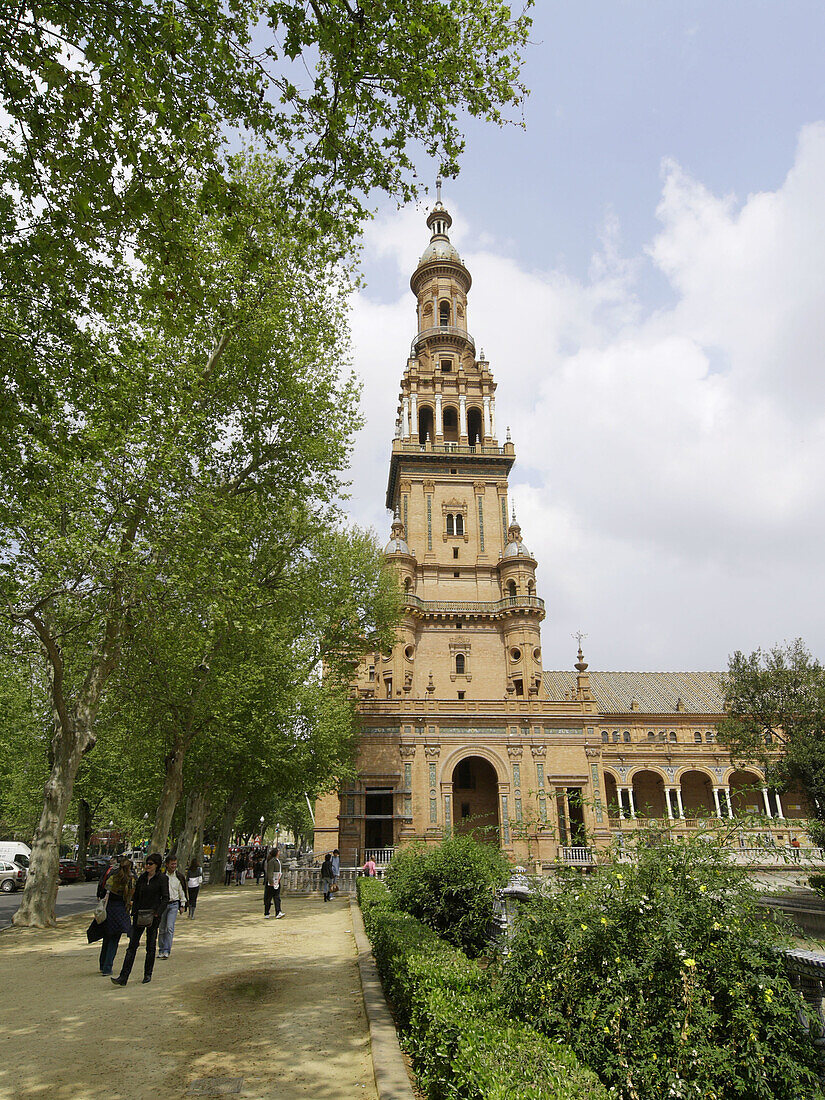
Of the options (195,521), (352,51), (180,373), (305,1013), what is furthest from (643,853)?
(180,373)

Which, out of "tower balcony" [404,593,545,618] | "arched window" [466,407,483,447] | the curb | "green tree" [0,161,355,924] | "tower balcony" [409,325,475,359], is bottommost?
the curb

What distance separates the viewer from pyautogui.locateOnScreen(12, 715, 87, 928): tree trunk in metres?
16.3

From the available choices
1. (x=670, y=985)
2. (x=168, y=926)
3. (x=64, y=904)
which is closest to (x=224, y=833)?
(x=64, y=904)

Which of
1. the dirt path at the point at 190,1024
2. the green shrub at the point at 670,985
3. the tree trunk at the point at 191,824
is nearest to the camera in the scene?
the green shrub at the point at 670,985

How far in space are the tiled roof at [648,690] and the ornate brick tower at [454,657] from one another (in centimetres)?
376

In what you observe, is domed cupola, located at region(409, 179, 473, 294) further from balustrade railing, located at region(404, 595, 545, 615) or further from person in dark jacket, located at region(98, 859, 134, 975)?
person in dark jacket, located at region(98, 859, 134, 975)

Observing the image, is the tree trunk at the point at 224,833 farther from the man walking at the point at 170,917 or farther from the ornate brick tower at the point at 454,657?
the man walking at the point at 170,917

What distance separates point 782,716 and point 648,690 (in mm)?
17287

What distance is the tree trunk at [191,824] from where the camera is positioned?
2525 centimetres

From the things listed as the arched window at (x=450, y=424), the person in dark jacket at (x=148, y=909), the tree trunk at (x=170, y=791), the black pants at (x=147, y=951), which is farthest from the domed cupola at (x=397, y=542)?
the black pants at (x=147, y=951)

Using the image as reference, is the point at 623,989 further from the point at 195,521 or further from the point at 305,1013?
the point at 195,521

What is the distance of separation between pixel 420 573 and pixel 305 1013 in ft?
119

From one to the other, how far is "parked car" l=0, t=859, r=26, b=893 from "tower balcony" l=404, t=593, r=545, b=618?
24164 millimetres

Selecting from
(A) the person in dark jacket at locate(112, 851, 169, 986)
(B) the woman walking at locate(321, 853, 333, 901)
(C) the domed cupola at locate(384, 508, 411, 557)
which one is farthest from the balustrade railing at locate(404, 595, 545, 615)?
(A) the person in dark jacket at locate(112, 851, 169, 986)
